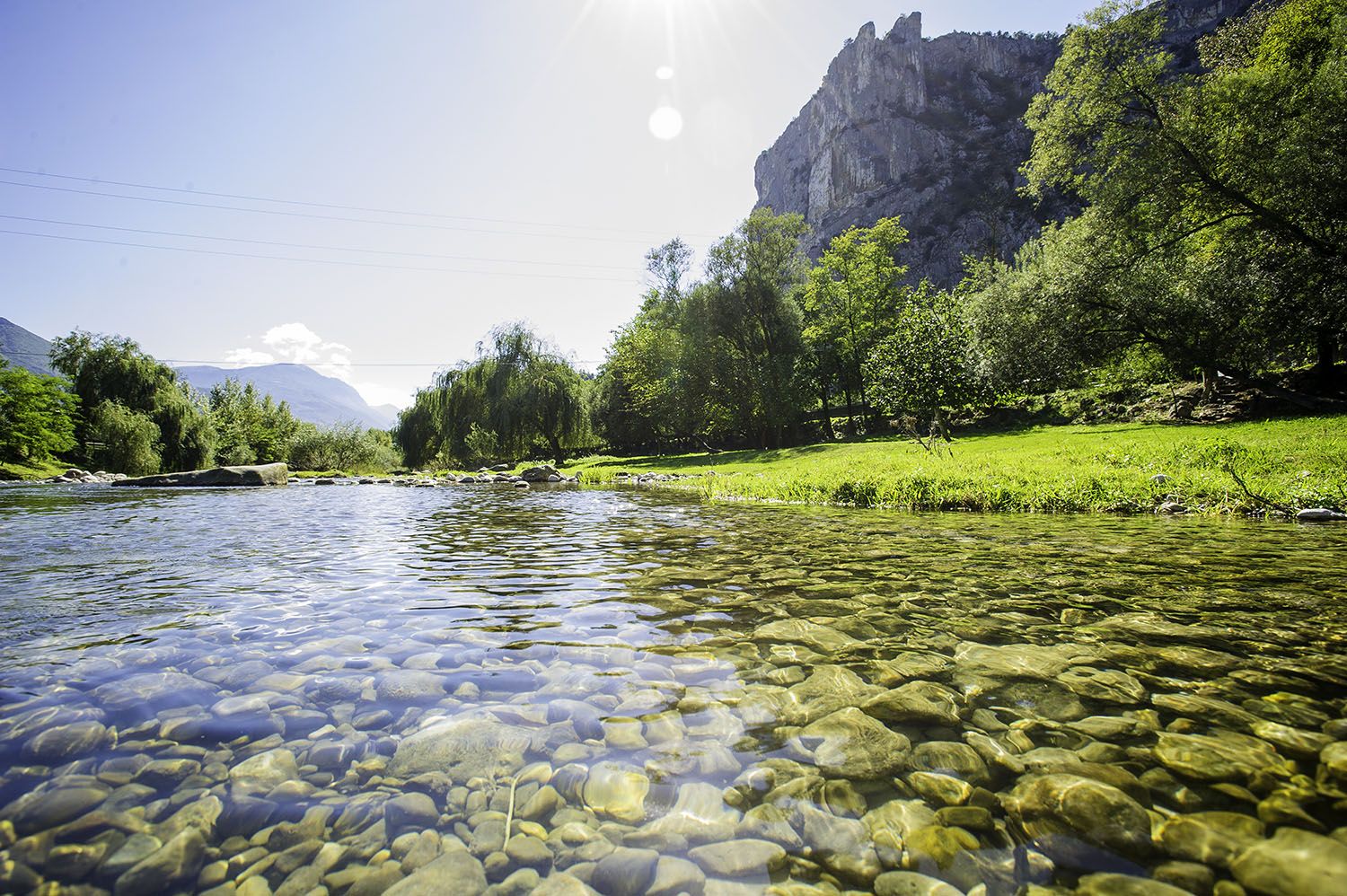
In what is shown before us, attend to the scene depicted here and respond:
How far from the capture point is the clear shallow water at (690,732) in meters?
1.92

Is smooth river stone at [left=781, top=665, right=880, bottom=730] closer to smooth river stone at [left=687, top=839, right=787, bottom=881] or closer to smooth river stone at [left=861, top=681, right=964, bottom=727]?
smooth river stone at [left=861, top=681, right=964, bottom=727]

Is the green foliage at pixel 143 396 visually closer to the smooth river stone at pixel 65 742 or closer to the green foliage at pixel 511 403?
the green foliage at pixel 511 403

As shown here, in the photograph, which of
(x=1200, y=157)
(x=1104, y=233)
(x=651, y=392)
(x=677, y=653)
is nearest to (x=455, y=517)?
(x=677, y=653)

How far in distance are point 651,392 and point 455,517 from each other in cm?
3440

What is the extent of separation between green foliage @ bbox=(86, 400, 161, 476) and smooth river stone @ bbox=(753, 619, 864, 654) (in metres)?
55.7

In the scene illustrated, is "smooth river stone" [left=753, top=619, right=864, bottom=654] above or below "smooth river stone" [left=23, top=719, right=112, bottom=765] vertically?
below

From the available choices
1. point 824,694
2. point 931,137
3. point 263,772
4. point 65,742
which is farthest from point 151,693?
point 931,137

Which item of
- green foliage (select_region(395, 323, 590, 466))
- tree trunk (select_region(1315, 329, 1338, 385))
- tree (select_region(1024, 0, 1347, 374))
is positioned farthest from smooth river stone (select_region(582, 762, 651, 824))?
green foliage (select_region(395, 323, 590, 466))

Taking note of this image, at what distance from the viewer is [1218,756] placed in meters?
2.43

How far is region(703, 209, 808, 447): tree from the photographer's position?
141ft

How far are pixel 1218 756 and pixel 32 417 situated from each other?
6659 cm

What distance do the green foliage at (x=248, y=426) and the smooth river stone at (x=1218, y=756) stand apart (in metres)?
63.9

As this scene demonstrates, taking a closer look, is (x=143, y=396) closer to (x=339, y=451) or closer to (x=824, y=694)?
(x=339, y=451)

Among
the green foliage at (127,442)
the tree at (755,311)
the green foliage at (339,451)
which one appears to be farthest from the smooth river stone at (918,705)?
the green foliage at (339,451)
